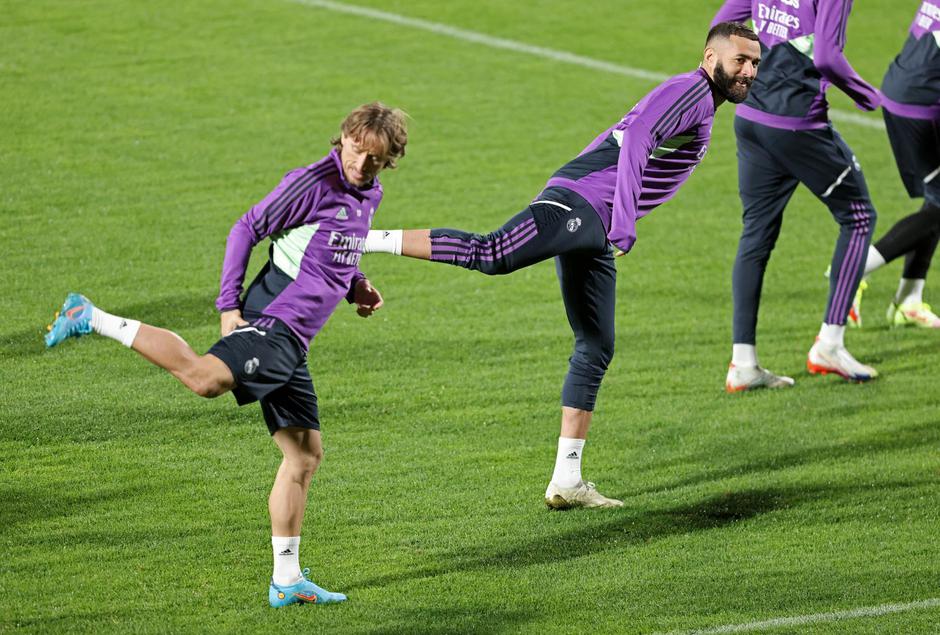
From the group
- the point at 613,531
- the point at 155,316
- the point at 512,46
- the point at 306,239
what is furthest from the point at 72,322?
the point at 512,46

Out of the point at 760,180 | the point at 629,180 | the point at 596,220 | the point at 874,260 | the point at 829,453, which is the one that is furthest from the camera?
the point at 874,260

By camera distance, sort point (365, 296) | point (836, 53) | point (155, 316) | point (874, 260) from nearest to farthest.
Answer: point (365, 296) < point (836, 53) < point (155, 316) < point (874, 260)

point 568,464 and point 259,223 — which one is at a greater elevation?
point 259,223

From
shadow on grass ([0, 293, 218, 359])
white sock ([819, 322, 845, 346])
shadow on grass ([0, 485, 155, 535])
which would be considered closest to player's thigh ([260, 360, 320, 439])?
shadow on grass ([0, 485, 155, 535])

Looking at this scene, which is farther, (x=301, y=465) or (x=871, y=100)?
(x=871, y=100)

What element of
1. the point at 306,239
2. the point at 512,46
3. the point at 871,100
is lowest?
the point at 512,46

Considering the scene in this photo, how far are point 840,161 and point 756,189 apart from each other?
0.50 meters

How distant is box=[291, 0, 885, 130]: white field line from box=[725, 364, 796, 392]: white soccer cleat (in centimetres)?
732

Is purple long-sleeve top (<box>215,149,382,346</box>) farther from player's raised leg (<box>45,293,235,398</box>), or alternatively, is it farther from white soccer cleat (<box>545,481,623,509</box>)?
white soccer cleat (<box>545,481,623,509</box>)

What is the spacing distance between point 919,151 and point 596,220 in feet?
11.2

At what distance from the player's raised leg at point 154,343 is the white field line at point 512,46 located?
36.2 ft

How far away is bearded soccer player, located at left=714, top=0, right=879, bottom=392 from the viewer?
7.12 meters

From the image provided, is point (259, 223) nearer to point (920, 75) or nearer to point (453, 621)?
point (453, 621)

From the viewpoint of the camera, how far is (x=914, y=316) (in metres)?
8.86
